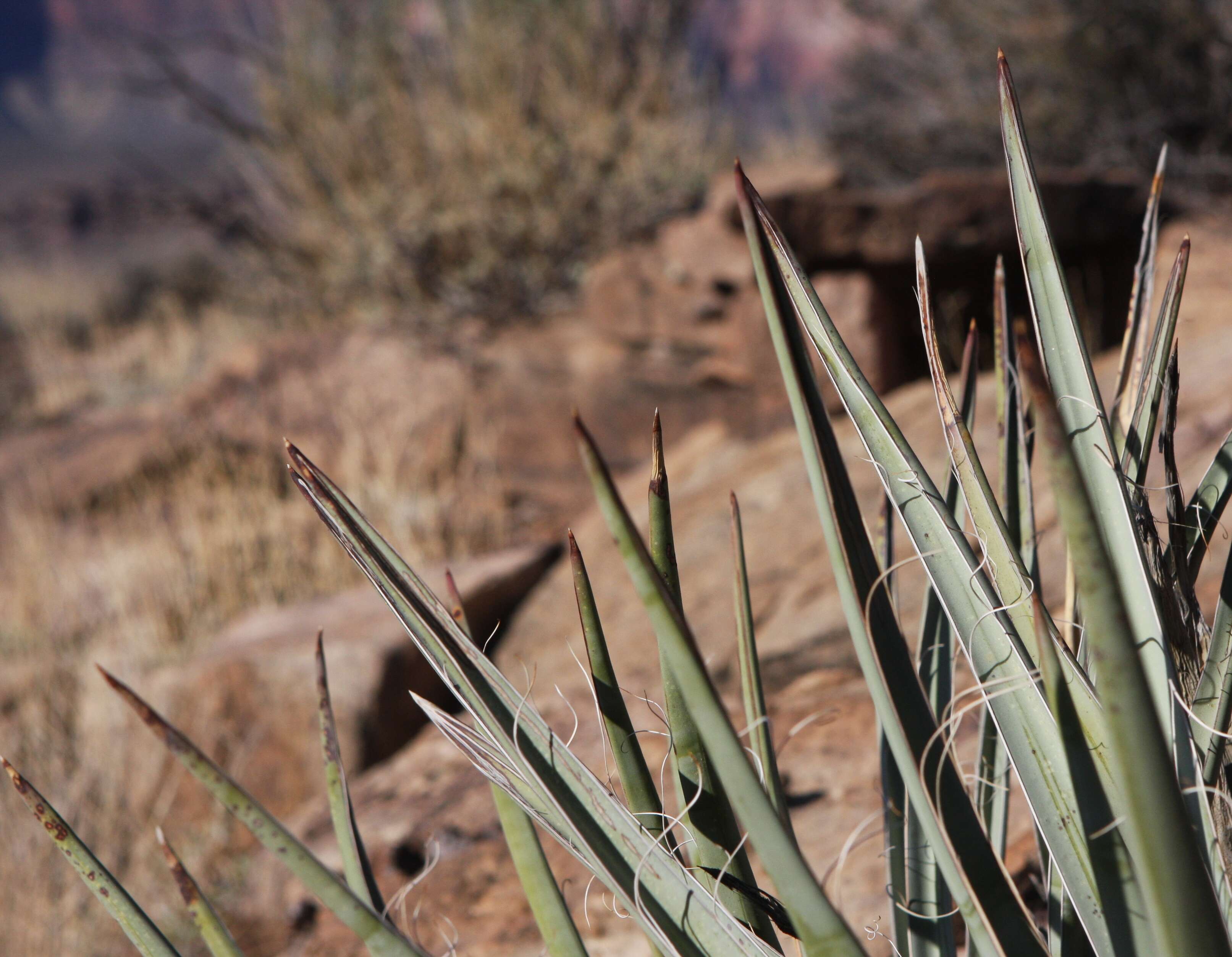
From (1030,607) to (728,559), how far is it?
165 cm

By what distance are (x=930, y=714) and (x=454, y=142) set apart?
17.0 feet

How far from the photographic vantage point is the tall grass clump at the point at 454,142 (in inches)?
190

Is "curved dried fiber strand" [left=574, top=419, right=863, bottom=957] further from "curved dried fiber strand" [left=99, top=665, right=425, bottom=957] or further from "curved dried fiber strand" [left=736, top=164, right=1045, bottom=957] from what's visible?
"curved dried fiber strand" [left=99, top=665, right=425, bottom=957]

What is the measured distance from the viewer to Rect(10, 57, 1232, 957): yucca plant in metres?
0.34

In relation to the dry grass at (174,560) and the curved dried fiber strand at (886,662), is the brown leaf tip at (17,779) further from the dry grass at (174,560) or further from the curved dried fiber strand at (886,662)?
the dry grass at (174,560)

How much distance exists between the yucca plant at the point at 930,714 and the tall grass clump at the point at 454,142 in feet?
13.4

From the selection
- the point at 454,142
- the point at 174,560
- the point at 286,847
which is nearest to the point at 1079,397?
the point at 286,847

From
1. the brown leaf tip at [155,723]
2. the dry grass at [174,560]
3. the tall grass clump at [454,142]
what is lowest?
the dry grass at [174,560]

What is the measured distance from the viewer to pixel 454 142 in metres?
5.12

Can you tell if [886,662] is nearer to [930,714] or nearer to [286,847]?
[930,714]

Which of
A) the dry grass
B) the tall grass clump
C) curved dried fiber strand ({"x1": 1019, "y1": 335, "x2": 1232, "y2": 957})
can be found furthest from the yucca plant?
the tall grass clump

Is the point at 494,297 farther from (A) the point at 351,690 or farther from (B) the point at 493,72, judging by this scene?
(A) the point at 351,690

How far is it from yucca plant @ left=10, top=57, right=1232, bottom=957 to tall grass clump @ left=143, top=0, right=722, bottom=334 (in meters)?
4.08

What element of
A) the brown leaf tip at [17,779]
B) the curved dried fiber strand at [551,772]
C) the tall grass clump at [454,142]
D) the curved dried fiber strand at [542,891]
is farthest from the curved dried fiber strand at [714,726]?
the tall grass clump at [454,142]
